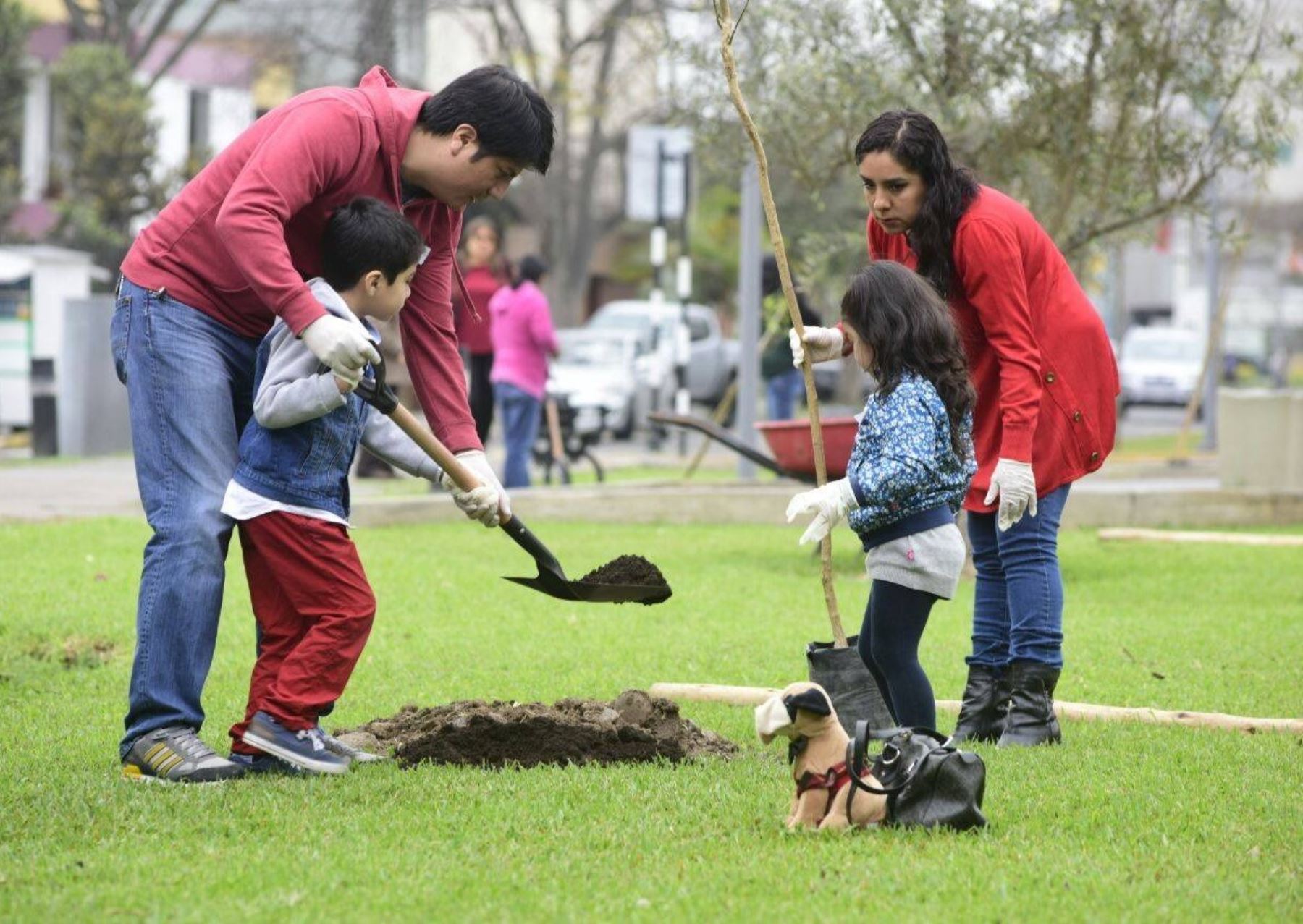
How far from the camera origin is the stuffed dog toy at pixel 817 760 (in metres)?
4.17

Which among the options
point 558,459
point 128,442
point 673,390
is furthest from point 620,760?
point 673,390

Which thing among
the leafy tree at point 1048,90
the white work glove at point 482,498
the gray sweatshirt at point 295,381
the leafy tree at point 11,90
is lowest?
the white work glove at point 482,498

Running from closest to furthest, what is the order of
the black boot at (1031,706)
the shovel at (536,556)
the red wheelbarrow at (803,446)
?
the shovel at (536,556)
the black boot at (1031,706)
the red wheelbarrow at (803,446)

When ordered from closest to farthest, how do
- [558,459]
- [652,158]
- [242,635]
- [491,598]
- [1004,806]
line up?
1. [1004,806]
2. [242,635]
3. [491,598]
4. [558,459]
5. [652,158]

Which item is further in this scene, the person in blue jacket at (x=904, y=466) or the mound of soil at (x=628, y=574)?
the mound of soil at (x=628, y=574)

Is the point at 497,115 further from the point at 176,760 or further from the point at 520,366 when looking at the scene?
the point at 520,366

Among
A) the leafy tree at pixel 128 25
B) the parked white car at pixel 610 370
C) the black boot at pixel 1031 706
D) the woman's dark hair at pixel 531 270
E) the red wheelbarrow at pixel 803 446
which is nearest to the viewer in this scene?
the black boot at pixel 1031 706

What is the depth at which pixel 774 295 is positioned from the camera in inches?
501

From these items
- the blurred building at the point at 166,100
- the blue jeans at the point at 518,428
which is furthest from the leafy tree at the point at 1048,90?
the blurred building at the point at 166,100

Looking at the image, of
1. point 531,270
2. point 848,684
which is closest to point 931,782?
point 848,684

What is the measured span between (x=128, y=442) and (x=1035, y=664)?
15486 mm

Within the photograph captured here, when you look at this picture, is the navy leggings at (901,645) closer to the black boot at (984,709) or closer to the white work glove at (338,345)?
the black boot at (984,709)

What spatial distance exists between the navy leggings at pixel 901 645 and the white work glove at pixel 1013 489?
1.52ft

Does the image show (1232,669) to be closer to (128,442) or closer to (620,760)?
(620,760)
